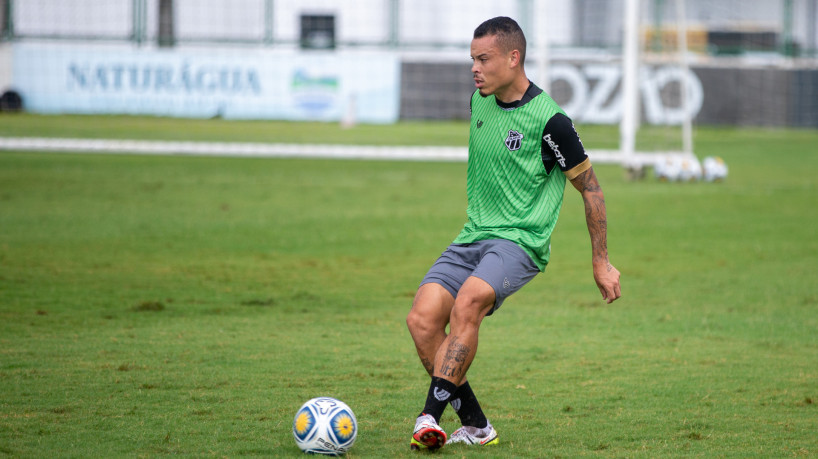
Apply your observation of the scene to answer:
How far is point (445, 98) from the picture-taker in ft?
105

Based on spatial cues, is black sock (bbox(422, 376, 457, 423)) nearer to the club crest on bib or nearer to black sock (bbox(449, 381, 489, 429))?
black sock (bbox(449, 381, 489, 429))

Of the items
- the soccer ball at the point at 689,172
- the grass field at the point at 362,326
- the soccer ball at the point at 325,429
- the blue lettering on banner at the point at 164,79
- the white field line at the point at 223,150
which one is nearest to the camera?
the soccer ball at the point at 325,429

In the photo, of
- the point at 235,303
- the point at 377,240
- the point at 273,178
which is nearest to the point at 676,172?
the point at 273,178

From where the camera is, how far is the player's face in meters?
4.52

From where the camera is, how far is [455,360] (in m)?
4.35

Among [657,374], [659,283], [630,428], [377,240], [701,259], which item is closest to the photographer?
[630,428]

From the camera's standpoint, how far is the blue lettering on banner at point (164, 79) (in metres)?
27.2

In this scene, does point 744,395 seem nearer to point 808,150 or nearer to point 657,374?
point 657,374

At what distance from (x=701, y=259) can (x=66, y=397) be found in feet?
24.2

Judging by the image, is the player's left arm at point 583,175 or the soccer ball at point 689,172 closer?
the player's left arm at point 583,175

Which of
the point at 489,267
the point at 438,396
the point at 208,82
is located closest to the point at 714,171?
the point at 489,267

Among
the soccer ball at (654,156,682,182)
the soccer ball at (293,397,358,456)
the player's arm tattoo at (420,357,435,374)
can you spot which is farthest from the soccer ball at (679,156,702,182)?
the soccer ball at (293,397,358,456)

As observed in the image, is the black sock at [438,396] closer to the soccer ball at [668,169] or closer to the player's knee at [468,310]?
the player's knee at [468,310]

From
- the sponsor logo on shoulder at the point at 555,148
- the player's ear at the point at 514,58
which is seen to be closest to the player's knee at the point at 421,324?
the sponsor logo on shoulder at the point at 555,148
